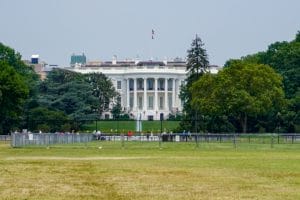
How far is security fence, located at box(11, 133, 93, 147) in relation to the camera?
212ft

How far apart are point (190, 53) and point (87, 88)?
20.9m

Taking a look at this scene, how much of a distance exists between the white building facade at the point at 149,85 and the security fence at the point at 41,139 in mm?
110914

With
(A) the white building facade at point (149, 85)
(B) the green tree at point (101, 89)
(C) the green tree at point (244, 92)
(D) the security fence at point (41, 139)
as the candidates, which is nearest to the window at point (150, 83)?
(A) the white building facade at point (149, 85)

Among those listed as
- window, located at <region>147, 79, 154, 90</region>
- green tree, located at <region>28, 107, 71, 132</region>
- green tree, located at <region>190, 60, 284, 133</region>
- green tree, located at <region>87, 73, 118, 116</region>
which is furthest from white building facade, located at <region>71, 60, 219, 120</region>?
green tree, located at <region>190, 60, 284, 133</region>

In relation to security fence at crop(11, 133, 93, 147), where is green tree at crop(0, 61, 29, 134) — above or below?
above

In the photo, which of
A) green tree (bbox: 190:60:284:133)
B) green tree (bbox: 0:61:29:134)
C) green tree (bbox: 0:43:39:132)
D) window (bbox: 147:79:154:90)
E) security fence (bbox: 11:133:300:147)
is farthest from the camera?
window (bbox: 147:79:154:90)

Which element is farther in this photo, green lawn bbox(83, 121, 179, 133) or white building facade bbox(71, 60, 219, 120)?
white building facade bbox(71, 60, 219, 120)

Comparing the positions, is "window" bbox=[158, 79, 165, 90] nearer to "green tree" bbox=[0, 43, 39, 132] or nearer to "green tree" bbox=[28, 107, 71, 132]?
"green tree" bbox=[0, 43, 39, 132]

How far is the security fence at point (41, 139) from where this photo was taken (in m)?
64.6

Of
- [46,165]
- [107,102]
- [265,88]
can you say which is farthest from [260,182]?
[107,102]

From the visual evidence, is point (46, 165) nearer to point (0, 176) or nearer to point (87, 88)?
point (0, 176)

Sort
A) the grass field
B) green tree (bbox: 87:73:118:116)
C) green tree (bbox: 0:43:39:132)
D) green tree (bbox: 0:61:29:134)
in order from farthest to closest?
green tree (bbox: 87:73:118:116) < green tree (bbox: 0:43:39:132) < green tree (bbox: 0:61:29:134) < the grass field

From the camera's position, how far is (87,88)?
456ft

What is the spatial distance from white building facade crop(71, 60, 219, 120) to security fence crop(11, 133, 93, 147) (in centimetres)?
11091
